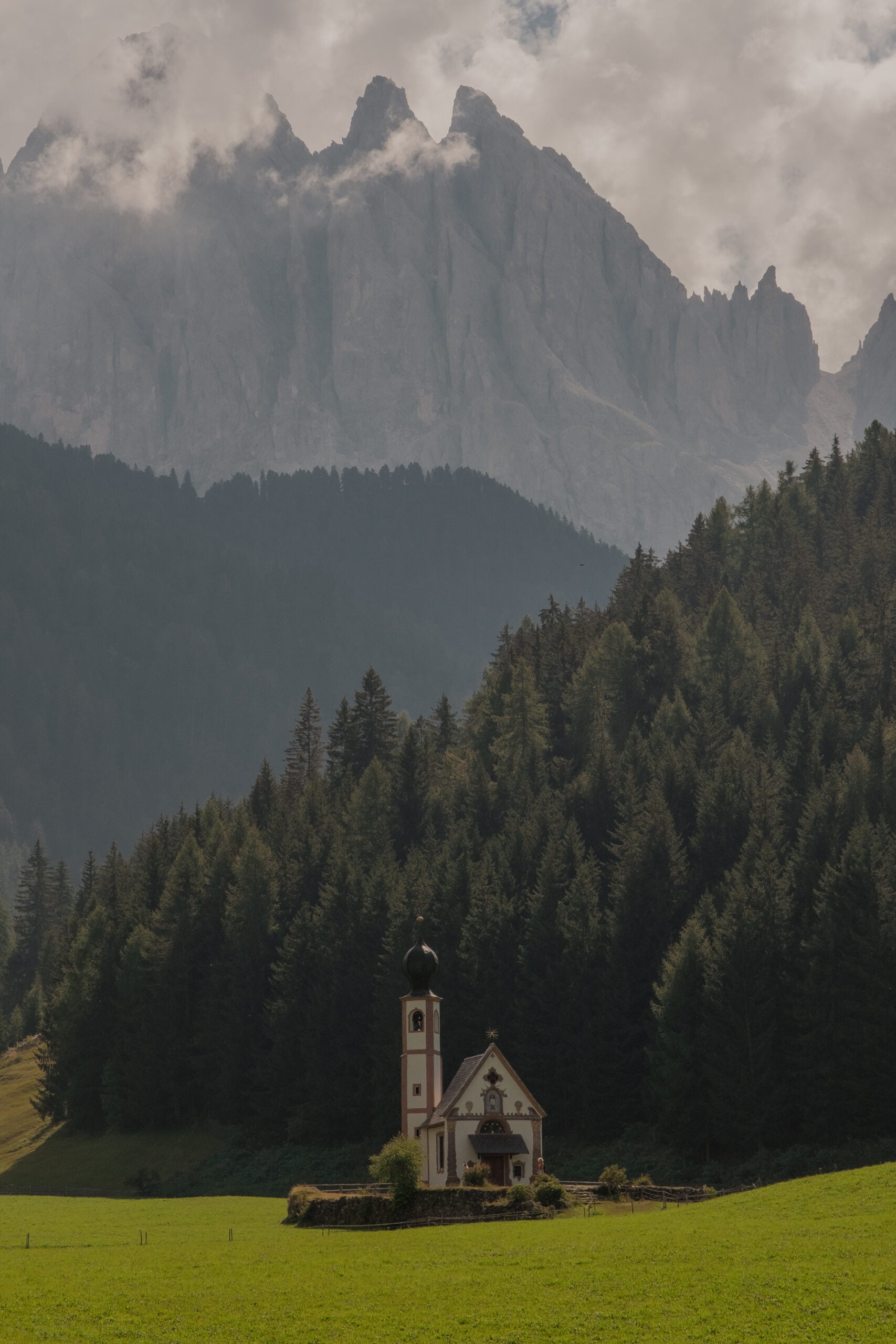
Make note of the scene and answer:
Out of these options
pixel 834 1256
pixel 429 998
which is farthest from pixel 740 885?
pixel 834 1256

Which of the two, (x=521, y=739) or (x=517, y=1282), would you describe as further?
(x=521, y=739)

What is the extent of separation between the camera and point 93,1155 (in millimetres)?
103000

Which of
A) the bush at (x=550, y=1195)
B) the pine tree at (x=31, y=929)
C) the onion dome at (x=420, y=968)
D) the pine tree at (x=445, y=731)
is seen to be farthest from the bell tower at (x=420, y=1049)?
the pine tree at (x=31, y=929)

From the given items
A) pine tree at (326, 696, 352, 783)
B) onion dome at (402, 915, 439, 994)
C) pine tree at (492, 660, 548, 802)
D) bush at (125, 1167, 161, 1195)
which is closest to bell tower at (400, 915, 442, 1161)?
onion dome at (402, 915, 439, 994)

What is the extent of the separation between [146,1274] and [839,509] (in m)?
124

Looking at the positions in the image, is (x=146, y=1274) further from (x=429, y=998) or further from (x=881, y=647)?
(x=881, y=647)

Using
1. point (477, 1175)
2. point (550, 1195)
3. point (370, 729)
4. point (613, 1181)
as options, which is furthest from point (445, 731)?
point (550, 1195)

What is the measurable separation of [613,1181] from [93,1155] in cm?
4949

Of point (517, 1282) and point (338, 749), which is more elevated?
point (338, 749)

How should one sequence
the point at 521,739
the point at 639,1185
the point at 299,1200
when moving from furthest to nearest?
the point at 521,739 → the point at 639,1185 → the point at 299,1200

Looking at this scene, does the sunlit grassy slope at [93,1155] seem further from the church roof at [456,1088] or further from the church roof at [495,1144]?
the church roof at [495,1144]

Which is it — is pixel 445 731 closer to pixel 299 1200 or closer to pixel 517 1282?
pixel 299 1200

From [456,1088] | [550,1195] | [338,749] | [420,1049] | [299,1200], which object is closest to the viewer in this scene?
[550,1195]

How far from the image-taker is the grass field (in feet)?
124
